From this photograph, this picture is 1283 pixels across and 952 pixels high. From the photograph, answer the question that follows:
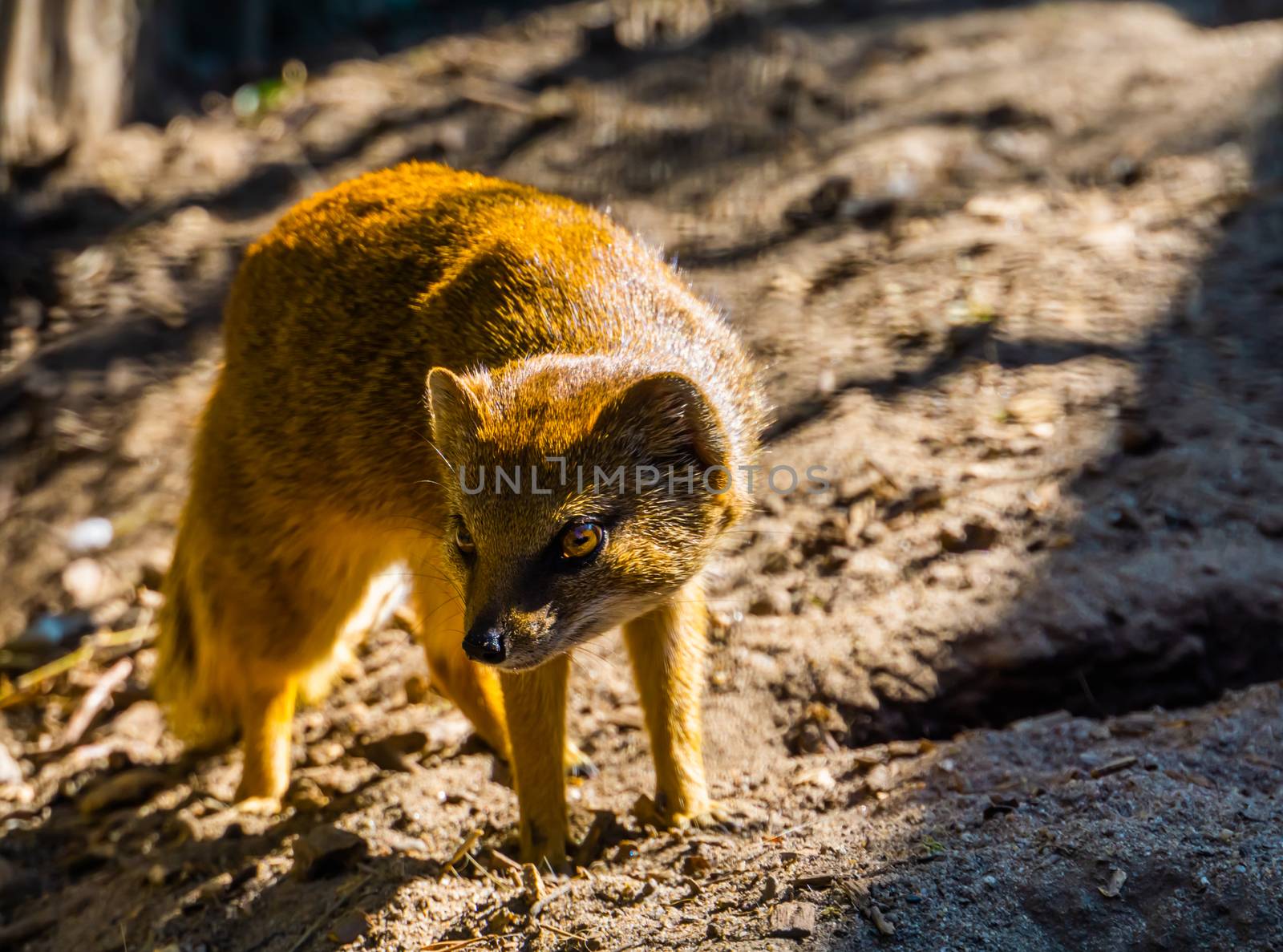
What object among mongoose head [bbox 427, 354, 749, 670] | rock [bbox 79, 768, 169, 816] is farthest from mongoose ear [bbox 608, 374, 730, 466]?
rock [bbox 79, 768, 169, 816]

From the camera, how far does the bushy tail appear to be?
4559 millimetres

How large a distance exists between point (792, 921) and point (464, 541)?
128 centimetres

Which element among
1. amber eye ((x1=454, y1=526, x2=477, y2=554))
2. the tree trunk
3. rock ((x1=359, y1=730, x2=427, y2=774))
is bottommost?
rock ((x1=359, y1=730, x2=427, y2=774))

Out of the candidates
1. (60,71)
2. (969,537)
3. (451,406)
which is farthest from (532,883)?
(60,71)

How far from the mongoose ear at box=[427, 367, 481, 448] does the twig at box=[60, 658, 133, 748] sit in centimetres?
266

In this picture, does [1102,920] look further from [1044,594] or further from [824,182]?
[824,182]

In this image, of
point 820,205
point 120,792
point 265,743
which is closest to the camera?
point 265,743

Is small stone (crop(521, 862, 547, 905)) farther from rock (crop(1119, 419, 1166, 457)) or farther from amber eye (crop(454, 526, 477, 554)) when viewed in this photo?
rock (crop(1119, 419, 1166, 457))

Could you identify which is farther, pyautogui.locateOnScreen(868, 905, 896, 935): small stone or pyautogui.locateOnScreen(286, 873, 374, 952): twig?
pyautogui.locateOnScreen(286, 873, 374, 952): twig

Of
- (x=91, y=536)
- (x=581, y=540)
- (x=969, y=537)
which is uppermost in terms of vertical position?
(x=581, y=540)

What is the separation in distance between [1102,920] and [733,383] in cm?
174

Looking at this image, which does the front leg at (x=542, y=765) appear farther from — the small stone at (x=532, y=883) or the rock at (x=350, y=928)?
the rock at (x=350, y=928)

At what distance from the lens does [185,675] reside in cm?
465

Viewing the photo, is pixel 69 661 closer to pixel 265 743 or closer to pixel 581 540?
pixel 265 743
